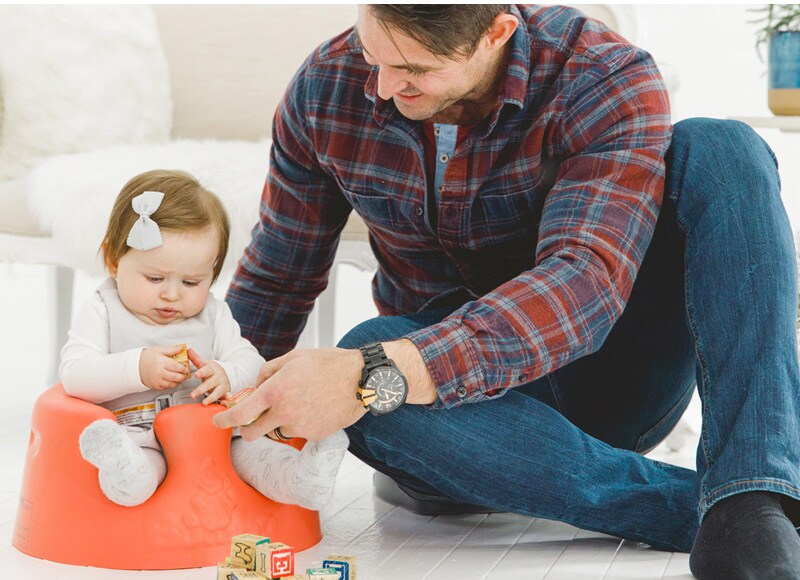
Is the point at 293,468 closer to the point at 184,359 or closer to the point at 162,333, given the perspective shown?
the point at 184,359

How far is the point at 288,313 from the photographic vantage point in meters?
1.72

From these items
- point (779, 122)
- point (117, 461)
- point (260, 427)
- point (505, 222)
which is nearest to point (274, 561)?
point (260, 427)

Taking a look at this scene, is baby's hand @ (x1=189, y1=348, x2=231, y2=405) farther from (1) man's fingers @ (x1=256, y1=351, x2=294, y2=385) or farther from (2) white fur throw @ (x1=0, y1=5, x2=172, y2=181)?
(2) white fur throw @ (x1=0, y1=5, x2=172, y2=181)

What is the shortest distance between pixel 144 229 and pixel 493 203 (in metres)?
0.49

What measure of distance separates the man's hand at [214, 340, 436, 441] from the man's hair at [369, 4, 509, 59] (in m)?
0.39

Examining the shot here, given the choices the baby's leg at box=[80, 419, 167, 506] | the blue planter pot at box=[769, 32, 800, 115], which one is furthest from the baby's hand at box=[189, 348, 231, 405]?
the blue planter pot at box=[769, 32, 800, 115]

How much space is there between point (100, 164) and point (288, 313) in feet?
2.41

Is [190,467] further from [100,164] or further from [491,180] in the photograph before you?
[100,164]

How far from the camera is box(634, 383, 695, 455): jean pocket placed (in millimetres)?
1620

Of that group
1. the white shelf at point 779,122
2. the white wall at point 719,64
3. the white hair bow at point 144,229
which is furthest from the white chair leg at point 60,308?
the white wall at point 719,64

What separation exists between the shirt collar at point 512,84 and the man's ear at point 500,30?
0.02 meters

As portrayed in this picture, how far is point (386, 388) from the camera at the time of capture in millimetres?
1237

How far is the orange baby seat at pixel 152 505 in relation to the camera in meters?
1.38

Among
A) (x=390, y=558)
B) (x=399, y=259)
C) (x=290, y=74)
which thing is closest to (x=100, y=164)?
(x=290, y=74)
